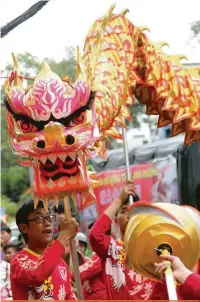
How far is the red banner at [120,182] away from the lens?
1092cm

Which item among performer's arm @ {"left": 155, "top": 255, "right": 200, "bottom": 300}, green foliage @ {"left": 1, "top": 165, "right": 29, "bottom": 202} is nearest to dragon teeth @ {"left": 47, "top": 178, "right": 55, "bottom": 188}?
performer's arm @ {"left": 155, "top": 255, "right": 200, "bottom": 300}

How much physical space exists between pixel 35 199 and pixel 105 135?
2.53ft

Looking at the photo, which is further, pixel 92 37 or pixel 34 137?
pixel 92 37

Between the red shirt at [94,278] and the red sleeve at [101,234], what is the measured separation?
1.13 ft

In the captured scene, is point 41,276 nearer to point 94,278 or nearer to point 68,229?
point 68,229

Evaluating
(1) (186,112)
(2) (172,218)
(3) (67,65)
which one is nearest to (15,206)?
(3) (67,65)

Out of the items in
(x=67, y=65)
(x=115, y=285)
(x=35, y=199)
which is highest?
(x=35, y=199)

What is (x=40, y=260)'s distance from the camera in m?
3.96

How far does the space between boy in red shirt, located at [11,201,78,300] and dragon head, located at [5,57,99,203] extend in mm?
Result: 203

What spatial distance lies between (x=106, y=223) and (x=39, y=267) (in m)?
0.93

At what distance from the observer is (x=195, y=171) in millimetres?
9625

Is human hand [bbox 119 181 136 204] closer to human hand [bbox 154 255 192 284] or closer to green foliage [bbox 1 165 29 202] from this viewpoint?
human hand [bbox 154 255 192 284]

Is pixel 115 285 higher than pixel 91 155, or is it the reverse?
pixel 91 155

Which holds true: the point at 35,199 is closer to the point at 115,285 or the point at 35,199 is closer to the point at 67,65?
the point at 115,285
